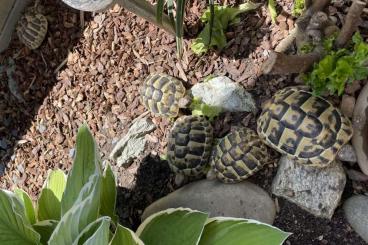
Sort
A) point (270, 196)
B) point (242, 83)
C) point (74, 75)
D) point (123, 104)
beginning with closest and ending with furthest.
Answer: point (270, 196)
point (242, 83)
point (123, 104)
point (74, 75)

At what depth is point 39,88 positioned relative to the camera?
8.23 ft

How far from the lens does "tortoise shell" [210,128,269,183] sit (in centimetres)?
174

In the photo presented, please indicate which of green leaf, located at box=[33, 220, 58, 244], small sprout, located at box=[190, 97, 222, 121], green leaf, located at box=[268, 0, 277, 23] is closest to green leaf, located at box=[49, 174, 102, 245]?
green leaf, located at box=[33, 220, 58, 244]

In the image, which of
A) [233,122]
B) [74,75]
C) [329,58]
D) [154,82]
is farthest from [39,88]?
[329,58]

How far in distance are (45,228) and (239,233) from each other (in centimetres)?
71

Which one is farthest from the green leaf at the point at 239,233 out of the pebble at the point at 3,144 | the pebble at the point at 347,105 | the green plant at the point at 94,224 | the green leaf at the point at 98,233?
the pebble at the point at 3,144

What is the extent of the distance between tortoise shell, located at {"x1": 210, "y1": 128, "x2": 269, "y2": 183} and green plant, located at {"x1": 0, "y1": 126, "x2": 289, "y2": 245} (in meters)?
0.19

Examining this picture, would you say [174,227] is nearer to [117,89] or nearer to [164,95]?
[164,95]

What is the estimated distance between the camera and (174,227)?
5.67 feet

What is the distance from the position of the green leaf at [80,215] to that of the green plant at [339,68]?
755 millimetres

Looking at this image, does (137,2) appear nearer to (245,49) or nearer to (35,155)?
(245,49)

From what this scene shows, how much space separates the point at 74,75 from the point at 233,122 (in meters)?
0.87

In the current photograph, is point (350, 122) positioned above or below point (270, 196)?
above

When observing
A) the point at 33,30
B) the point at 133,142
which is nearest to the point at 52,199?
the point at 133,142
